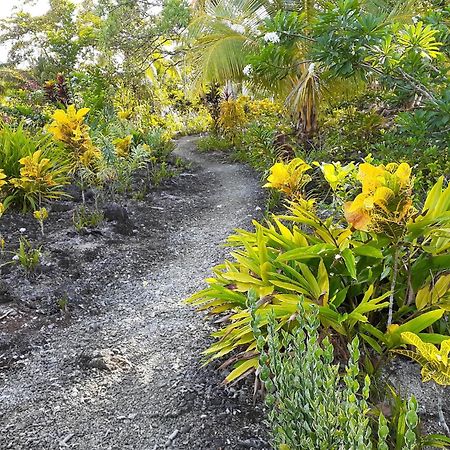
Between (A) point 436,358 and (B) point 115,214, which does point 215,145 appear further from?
(A) point 436,358

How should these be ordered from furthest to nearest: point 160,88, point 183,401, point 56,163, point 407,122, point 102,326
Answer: point 160,88 → point 56,163 → point 407,122 → point 102,326 → point 183,401

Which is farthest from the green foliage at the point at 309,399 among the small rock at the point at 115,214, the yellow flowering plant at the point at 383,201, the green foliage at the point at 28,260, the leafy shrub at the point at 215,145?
the leafy shrub at the point at 215,145

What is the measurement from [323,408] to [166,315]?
178cm

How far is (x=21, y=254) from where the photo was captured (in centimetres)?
313

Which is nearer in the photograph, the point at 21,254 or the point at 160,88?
the point at 21,254

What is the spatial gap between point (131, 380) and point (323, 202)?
7.92ft

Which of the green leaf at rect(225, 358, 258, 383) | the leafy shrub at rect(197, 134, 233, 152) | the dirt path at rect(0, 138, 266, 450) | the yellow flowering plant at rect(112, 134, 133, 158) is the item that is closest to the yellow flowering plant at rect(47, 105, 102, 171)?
the yellow flowering plant at rect(112, 134, 133, 158)

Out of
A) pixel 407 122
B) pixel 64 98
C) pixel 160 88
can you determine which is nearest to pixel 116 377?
pixel 407 122

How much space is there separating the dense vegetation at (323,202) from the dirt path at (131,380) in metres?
0.18

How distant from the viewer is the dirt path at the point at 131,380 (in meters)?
1.74

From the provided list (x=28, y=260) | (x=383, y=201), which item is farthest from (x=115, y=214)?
(x=383, y=201)

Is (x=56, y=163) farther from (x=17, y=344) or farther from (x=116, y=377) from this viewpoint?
(x=116, y=377)

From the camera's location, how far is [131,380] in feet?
7.01

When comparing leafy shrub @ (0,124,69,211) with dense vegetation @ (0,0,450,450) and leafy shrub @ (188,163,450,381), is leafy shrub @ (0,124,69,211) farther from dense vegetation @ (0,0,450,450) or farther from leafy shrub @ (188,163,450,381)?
leafy shrub @ (188,163,450,381)
